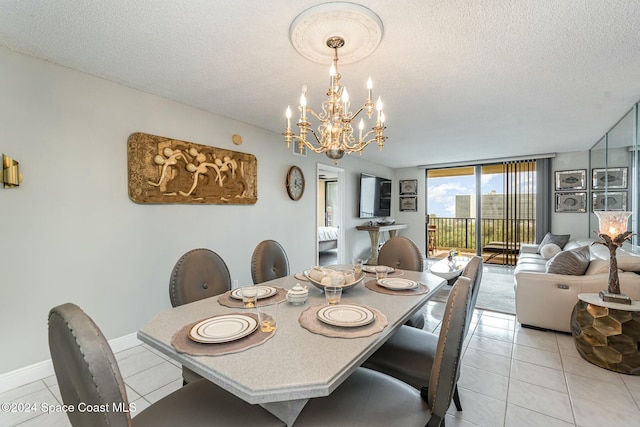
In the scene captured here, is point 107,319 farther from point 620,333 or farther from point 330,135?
point 620,333

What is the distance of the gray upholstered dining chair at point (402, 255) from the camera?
2578 mm

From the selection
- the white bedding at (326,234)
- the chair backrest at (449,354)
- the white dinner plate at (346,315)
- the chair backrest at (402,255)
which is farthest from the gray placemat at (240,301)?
the white bedding at (326,234)

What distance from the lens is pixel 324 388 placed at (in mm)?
845

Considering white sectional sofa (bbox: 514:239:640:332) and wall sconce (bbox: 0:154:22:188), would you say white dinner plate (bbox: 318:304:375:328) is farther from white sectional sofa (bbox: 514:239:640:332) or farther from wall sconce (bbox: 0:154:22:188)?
white sectional sofa (bbox: 514:239:640:332)

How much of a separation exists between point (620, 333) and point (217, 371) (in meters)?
2.90

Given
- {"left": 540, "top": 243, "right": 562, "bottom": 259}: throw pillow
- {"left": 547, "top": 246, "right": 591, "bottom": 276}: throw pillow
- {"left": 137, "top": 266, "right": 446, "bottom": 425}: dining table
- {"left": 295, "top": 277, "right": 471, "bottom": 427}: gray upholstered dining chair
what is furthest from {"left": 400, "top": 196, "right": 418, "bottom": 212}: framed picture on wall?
{"left": 295, "top": 277, "right": 471, "bottom": 427}: gray upholstered dining chair

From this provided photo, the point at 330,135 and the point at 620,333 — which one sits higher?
the point at 330,135

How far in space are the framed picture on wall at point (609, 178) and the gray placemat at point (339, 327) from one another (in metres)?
4.17

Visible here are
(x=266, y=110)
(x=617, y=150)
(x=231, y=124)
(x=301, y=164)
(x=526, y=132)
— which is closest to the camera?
(x=266, y=110)

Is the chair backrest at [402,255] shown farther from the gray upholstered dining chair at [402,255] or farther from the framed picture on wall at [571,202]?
the framed picture on wall at [571,202]

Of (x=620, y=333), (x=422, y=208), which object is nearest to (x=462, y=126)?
(x=620, y=333)

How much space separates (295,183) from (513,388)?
11.0 ft

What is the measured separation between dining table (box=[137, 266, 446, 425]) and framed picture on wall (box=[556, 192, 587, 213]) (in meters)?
5.74

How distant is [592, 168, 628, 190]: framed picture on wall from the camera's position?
11.6 ft
